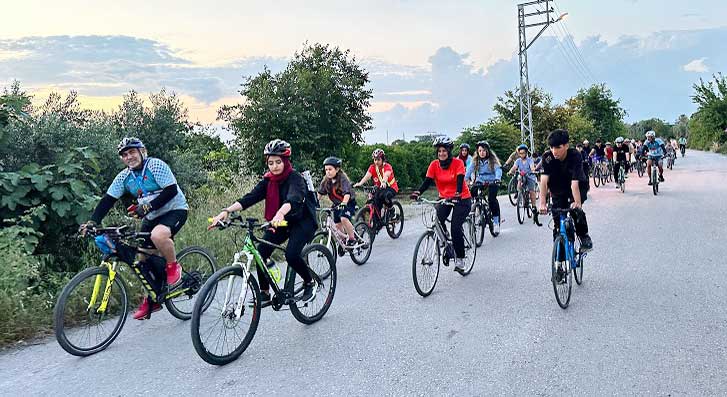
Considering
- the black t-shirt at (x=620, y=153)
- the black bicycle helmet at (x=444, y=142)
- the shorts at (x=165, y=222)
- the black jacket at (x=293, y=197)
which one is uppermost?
the black bicycle helmet at (x=444, y=142)

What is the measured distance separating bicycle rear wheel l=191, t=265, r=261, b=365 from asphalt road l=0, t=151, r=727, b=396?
0.16 meters

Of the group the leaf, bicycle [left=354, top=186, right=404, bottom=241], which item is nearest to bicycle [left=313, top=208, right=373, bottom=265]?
bicycle [left=354, top=186, right=404, bottom=241]

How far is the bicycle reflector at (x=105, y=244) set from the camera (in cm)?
535

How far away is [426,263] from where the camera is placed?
711cm

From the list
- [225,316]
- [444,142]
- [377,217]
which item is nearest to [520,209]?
[377,217]

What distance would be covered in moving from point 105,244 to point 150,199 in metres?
0.71

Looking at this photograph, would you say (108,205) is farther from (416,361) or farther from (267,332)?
(416,361)

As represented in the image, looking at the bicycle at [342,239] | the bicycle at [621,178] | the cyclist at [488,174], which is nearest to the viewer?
the bicycle at [342,239]

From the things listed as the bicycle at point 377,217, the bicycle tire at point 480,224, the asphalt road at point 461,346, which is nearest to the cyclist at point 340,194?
the bicycle at point 377,217

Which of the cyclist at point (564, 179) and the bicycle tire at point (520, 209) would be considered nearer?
the cyclist at point (564, 179)

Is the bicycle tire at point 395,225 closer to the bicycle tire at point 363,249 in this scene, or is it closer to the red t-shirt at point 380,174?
the red t-shirt at point 380,174

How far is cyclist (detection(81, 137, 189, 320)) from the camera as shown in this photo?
5762 millimetres

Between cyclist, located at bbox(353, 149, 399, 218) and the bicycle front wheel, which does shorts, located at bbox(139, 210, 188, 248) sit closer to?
the bicycle front wheel

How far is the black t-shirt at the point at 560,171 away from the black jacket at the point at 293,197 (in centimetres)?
298
